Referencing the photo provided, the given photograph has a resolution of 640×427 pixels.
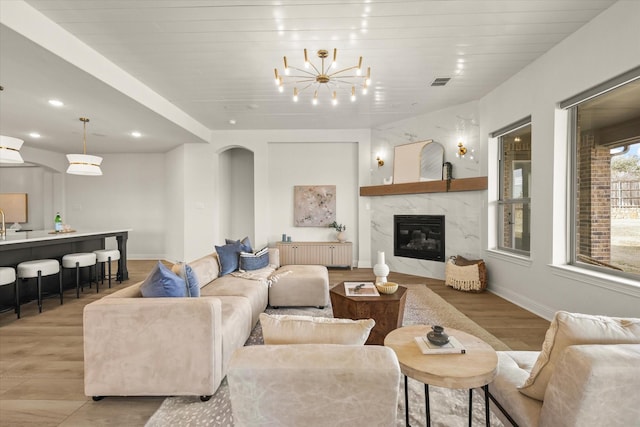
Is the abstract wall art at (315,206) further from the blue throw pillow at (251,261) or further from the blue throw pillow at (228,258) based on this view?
the blue throw pillow at (228,258)

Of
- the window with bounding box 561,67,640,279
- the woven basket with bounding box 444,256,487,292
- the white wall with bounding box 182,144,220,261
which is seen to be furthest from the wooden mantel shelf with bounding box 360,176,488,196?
the white wall with bounding box 182,144,220,261

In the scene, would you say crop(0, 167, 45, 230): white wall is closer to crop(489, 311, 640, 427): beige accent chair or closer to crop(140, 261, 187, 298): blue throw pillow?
crop(140, 261, 187, 298): blue throw pillow

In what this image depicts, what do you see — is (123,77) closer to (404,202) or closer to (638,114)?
(404,202)

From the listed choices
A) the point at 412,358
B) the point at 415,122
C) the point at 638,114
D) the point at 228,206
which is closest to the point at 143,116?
the point at 228,206

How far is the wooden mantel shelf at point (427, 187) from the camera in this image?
179 inches

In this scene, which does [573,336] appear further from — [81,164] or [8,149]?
[81,164]

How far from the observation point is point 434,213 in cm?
524

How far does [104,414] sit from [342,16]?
11.2 feet

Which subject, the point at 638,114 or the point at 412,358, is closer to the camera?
the point at 412,358

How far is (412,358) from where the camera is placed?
1401 mm

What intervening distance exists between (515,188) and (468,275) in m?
1.37

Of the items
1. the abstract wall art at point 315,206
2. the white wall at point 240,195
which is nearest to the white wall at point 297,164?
the abstract wall art at point 315,206

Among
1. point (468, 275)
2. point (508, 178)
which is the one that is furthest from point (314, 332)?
point (508, 178)

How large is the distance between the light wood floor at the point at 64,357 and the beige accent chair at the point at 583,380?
1677 millimetres
